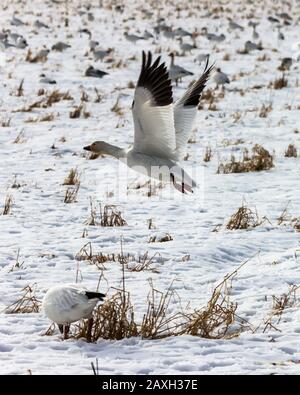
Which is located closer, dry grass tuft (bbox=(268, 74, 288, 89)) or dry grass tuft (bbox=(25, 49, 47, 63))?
dry grass tuft (bbox=(268, 74, 288, 89))

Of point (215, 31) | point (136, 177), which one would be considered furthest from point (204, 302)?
point (215, 31)

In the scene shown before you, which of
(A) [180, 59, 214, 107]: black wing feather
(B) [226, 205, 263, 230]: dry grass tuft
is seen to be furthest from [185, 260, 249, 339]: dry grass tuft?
(A) [180, 59, 214, 107]: black wing feather

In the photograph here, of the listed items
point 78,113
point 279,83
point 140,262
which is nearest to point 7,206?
point 140,262

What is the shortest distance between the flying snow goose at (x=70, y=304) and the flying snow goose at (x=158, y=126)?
2.42m

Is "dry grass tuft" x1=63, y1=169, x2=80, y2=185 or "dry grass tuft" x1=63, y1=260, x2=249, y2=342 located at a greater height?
"dry grass tuft" x1=63, y1=260, x2=249, y2=342

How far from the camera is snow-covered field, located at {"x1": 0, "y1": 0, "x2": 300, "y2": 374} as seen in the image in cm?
352

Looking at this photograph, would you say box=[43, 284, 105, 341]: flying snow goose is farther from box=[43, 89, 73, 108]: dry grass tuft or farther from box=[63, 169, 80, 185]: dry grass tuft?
box=[43, 89, 73, 108]: dry grass tuft

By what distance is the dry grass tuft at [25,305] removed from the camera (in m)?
4.13

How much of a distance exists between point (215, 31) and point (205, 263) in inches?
836

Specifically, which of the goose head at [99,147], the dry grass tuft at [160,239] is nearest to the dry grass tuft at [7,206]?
the goose head at [99,147]

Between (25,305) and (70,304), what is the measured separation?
781 mm

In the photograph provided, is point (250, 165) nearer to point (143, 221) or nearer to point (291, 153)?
point (291, 153)

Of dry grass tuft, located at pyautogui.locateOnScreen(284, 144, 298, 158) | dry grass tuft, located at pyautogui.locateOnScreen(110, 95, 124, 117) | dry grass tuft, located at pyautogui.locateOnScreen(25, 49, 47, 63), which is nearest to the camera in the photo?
dry grass tuft, located at pyautogui.locateOnScreen(284, 144, 298, 158)

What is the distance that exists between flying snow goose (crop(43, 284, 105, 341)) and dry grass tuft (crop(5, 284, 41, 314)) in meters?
0.57
